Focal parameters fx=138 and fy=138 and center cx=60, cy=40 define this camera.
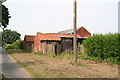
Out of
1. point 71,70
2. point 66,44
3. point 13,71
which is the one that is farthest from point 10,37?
point 71,70

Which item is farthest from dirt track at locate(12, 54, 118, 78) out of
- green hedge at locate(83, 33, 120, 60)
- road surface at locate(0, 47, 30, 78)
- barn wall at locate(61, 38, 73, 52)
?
barn wall at locate(61, 38, 73, 52)

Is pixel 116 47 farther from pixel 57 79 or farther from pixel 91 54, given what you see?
pixel 57 79

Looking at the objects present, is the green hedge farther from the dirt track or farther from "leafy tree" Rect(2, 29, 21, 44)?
"leafy tree" Rect(2, 29, 21, 44)

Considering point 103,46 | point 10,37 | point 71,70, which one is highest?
point 10,37

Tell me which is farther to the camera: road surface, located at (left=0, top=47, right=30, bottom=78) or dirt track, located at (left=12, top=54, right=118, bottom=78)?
road surface, located at (left=0, top=47, right=30, bottom=78)

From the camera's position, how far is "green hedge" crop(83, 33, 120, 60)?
44.2 feet

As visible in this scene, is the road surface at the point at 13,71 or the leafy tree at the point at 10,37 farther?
the leafy tree at the point at 10,37

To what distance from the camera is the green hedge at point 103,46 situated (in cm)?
1348

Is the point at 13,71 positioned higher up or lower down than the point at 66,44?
lower down

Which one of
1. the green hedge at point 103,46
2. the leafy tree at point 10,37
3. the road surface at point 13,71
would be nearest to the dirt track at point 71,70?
the road surface at point 13,71

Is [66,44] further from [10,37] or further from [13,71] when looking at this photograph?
[10,37]

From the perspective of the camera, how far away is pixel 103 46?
1497cm

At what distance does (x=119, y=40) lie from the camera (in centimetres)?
1326

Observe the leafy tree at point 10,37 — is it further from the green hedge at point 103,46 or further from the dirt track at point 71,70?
the dirt track at point 71,70
